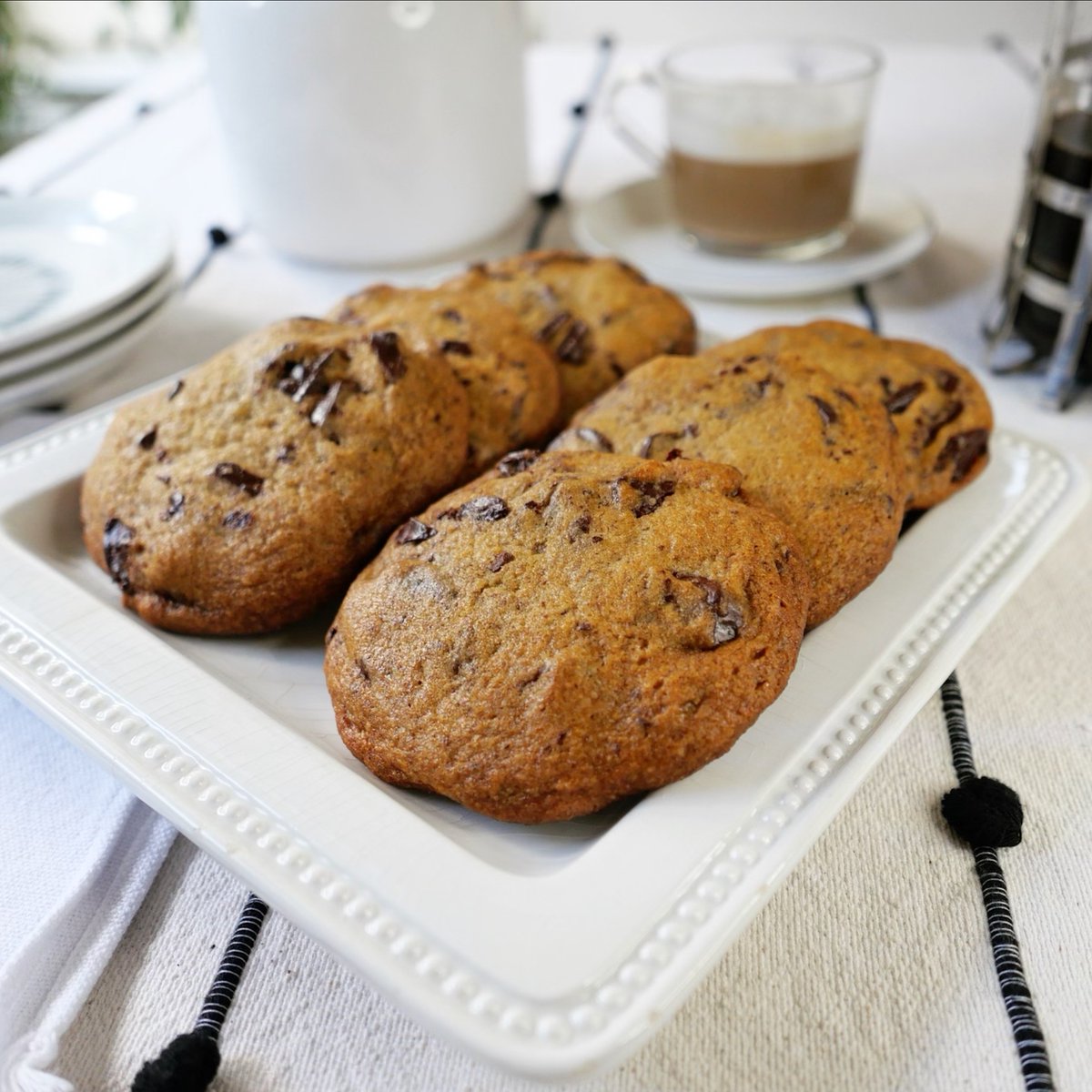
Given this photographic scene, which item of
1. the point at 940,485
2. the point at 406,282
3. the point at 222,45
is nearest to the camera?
the point at 940,485

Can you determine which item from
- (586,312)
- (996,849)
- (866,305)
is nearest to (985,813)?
(996,849)

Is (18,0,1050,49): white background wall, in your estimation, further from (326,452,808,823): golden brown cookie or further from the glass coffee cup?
(326,452,808,823): golden brown cookie

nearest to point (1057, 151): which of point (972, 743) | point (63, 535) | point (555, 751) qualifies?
point (972, 743)

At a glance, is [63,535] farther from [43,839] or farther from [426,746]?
[426,746]

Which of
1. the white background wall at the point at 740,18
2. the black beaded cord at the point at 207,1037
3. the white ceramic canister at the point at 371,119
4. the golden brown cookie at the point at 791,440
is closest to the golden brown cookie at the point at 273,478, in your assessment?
the golden brown cookie at the point at 791,440

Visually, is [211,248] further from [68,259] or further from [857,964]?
[857,964]
